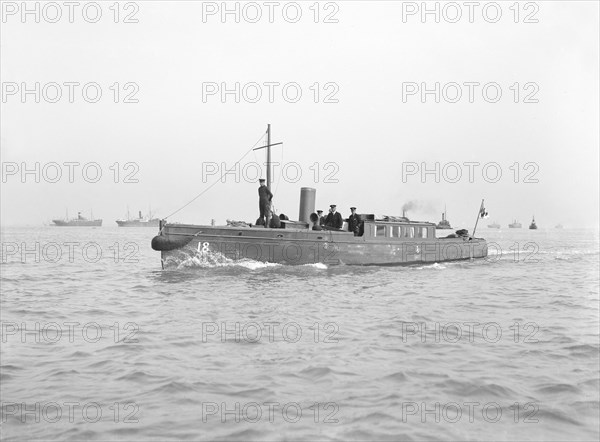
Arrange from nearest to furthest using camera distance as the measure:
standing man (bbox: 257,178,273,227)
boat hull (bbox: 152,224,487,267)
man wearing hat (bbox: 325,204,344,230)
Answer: boat hull (bbox: 152,224,487,267) → standing man (bbox: 257,178,273,227) → man wearing hat (bbox: 325,204,344,230)

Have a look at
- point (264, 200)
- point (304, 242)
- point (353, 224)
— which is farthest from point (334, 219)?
point (264, 200)

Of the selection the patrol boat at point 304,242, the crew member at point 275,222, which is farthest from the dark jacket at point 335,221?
the crew member at point 275,222

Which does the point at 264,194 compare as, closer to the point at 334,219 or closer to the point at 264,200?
the point at 264,200

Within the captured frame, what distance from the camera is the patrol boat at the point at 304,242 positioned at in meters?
19.6

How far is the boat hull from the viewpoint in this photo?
19.6 meters

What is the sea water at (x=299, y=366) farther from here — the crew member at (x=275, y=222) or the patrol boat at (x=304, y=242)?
the crew member at (x=275, y=222)

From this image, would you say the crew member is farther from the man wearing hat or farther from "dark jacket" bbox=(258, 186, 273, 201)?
the man wearing hat

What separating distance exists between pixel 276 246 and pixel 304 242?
1.26 meters

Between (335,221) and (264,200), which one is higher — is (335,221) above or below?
below

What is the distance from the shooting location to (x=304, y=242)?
2089 cm

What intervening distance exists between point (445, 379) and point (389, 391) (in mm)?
928

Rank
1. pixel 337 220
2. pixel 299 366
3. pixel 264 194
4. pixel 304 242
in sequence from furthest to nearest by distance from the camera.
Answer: pixel 337 220, pixel 304 242, pixel 264 194, pixel 299 366

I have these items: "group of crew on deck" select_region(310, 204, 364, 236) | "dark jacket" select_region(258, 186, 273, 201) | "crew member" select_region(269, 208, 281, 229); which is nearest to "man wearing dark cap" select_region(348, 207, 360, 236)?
"group of crew on deck" select_region(310, 204, 364, 236)

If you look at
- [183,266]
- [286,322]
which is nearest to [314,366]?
[286,322]
